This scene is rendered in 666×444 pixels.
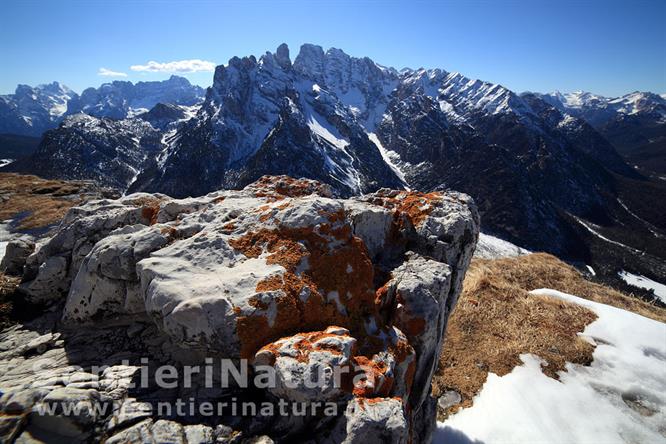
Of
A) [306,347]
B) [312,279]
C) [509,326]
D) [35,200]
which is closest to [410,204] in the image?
[312,279]

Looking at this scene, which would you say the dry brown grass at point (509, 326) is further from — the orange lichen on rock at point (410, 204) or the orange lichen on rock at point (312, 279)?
the orange lichen on rock at point (312, 279)

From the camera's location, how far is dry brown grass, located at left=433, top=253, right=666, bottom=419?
637 inches

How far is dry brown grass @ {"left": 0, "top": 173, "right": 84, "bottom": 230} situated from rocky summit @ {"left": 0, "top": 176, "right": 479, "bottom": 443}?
27.9 m

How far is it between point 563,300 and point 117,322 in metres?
24.1

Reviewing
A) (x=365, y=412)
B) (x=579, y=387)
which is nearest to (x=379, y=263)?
(x=365, y=412)

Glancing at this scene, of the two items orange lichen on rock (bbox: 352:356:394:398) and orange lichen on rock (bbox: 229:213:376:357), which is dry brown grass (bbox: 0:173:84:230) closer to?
orange lichen on rock (bbox: 229:213:376:357)

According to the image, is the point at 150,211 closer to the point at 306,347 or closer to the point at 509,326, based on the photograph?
the point at 306,347

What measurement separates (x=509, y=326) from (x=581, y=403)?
544cm

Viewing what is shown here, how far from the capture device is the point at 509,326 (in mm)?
19219

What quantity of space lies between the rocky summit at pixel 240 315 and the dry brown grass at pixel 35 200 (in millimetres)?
27859

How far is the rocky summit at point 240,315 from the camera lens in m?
6.95

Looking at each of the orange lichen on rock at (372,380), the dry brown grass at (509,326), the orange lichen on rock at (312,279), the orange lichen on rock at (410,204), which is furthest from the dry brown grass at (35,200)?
the dry brown grass at (509,326)

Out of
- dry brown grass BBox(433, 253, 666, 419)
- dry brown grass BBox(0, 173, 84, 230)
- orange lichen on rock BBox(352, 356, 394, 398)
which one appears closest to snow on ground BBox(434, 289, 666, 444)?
dry brown grass BBox(433, 253, 666, 419)

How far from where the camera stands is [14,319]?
10875mm
